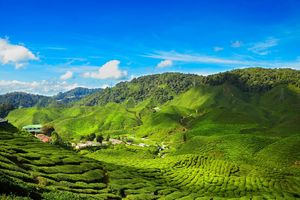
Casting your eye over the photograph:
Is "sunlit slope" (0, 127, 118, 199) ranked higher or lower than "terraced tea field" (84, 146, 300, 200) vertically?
higher

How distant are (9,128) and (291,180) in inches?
4100

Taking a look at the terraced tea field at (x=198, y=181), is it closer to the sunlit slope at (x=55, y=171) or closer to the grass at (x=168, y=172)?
the grass at (x=168, y=172)

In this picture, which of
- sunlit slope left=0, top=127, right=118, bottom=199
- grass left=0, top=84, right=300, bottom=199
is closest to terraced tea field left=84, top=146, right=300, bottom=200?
grass left=0, top=84, right=300, bottom=199

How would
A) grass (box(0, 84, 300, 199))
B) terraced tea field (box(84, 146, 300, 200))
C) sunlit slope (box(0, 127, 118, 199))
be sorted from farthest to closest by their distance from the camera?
terraced tea field (box(84, 146, 300, 200)) < grass (box(0, 84, 300, 199)) < sunlit slope (box(0, 127, 118, 199))

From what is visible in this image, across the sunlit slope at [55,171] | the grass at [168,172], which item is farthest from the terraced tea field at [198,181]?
the sunlit slope at [55,171]

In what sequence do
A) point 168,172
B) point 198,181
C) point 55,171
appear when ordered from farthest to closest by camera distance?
point 168,172
point 198,181
point 55,171

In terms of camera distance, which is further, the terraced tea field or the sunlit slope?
the terraced tea field

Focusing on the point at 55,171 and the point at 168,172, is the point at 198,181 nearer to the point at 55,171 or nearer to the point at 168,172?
the point at 168,172

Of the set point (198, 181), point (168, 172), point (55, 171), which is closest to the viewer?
point (55, 171)

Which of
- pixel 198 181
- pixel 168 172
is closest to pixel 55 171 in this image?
pixel 198 181

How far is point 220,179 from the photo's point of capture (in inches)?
4331

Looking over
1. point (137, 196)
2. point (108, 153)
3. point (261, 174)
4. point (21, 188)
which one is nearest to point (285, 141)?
point (261, 174)

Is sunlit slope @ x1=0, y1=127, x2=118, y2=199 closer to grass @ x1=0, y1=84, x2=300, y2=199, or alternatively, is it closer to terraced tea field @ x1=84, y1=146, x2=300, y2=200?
grass @ x1=0, y1=84, x2=300, y2=199

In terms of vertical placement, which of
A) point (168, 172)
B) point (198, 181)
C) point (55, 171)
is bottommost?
point (198, 181)
